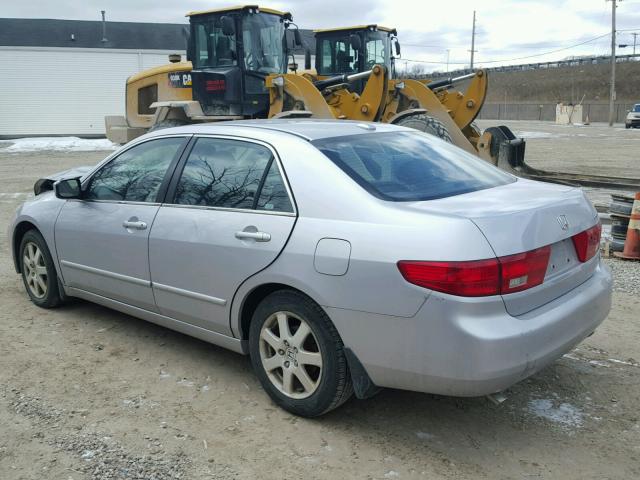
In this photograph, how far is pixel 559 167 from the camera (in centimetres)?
1714

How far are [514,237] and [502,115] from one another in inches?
3136

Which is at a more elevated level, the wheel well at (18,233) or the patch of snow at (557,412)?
the wheel well at (18,233)

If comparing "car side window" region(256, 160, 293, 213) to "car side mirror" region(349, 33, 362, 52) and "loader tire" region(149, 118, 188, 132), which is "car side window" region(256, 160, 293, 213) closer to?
"loader tire" region(149, 118, 188, 132)

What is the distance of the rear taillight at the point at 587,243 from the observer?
3.54 meters

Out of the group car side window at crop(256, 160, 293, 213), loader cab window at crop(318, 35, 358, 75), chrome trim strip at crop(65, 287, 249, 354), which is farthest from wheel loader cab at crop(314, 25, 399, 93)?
car side window at crop(256, 160, 293, 213)

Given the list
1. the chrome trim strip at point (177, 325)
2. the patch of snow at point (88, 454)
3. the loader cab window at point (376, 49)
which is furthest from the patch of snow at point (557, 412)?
the loader cab window at point (376, 49)

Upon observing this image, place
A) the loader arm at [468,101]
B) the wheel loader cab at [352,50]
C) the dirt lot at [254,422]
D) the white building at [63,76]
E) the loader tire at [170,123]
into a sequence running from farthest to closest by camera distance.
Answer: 1. the white building at [63,76]
2. the wheel loader cab at [352,50]
3. the loader arm at [468,101]
4. the loader tire at [170,123]
5. the dirt lot at [254,422]

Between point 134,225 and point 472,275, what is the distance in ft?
7.89

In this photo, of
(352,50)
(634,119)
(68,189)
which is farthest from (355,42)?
(634,119)

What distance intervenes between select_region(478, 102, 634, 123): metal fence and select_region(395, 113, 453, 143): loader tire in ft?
161

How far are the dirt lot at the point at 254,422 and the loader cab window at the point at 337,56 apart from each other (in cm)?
1202

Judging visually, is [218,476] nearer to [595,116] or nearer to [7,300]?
[7,300]

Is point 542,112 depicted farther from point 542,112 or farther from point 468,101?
point 468,101

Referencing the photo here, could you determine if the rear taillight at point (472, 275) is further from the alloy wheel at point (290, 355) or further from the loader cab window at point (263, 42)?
the loader cab window at point (263, 42)
